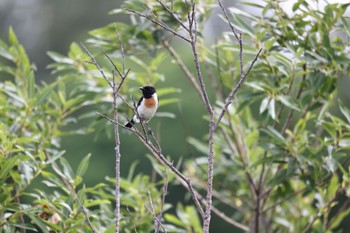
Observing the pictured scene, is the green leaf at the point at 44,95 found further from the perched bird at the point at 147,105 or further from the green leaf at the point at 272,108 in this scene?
the green leaf at the point at 272,108

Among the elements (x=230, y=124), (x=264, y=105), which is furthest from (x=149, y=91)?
(x=264, y=105)

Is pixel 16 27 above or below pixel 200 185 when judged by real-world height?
below


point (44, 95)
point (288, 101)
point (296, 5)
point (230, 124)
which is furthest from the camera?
point (230, 124)

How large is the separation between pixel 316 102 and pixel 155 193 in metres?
1.09

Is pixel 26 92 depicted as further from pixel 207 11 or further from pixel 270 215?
pixel 270 215

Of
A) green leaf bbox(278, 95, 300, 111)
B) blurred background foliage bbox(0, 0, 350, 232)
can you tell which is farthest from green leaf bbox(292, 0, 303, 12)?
green leaf bbox(278, 95, 300, 111)

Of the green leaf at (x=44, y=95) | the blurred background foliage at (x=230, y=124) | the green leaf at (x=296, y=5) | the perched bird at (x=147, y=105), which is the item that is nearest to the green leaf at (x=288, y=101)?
the blurred background foliage at (x=230, y=124)

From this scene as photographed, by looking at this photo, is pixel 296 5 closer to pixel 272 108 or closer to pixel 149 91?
pixel 272 108

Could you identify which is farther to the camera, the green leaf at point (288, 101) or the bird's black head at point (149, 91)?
the bird's black head at point (149, 91)

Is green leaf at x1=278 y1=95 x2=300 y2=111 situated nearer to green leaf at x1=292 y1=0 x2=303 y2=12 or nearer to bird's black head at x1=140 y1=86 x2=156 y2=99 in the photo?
green leaf at x1=292 y1=0 x2=303 y2=12

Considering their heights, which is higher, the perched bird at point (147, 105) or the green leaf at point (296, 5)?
the green leaf at point (296, 5)

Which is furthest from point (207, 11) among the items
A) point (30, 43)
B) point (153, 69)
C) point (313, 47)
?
point (30, 43)

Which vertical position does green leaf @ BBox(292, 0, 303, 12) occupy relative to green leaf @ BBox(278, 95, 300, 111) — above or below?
above

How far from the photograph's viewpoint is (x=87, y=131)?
4836mm
